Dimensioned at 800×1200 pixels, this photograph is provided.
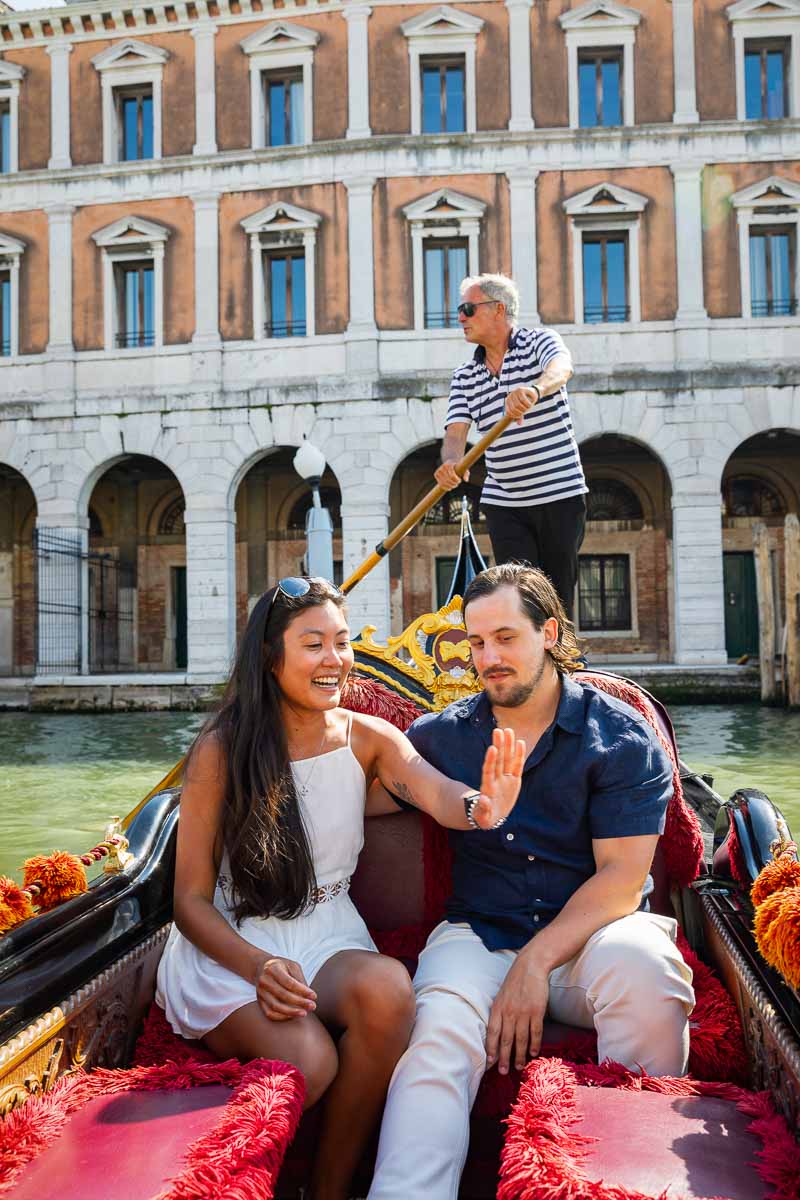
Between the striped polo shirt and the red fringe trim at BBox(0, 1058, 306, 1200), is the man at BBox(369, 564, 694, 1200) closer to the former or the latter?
the red fringe trim at BBox(0, 1058, 306, 1200)

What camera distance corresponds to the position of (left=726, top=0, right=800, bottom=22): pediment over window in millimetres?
11359

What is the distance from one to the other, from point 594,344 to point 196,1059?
1104 cm

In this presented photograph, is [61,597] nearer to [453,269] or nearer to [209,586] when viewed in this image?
[209,586]

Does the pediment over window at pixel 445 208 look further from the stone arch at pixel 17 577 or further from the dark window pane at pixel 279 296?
the stone arch at pixel 17 577

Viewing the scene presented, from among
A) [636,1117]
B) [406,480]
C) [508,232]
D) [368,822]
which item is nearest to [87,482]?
[406,480]

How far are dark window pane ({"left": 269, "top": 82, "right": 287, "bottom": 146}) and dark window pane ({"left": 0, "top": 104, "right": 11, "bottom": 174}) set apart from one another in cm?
346

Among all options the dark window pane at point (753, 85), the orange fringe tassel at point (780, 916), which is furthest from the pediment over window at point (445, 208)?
the orange fringe tassel at point (780, 916)

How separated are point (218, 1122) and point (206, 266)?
470 inches

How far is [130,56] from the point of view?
1210 cm

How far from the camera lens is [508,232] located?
38.1 ft

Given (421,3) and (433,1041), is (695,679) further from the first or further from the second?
(433,1041)

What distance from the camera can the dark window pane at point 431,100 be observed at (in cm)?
1191

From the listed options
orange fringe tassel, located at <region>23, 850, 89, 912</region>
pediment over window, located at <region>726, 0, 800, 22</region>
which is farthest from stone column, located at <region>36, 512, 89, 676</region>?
orange fringe tassel, located at <region>23, 850, 89, 912</region>

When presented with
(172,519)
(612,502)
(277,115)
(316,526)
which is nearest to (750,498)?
(612,502)
